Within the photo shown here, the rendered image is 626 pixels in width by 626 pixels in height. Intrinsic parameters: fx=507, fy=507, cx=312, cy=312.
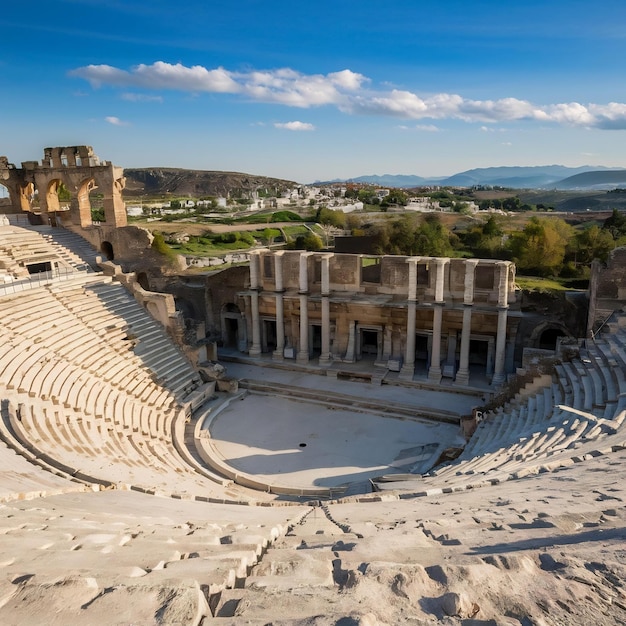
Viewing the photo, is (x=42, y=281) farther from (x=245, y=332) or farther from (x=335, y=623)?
(x=335, y=623)

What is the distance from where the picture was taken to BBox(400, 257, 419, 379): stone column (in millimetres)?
19148

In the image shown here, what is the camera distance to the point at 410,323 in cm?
1955

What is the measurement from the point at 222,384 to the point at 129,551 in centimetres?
1405

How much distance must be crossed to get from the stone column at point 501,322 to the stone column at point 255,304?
32.2 feet

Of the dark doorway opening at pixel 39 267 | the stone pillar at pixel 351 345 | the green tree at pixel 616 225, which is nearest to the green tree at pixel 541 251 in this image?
the green tree at pixel 616 225

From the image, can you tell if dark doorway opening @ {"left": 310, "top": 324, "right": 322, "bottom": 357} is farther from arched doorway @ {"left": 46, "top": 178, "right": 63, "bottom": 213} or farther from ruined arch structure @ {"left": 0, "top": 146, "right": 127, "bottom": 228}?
arched doorway @ {"left": 46, "top": 178, "right": 63, "bottom": 213}

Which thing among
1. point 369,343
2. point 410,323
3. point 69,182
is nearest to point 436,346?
point 410,323

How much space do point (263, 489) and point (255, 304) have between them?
33.6ft

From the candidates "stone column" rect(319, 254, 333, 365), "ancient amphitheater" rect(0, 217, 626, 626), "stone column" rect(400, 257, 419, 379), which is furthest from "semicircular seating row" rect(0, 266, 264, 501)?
"stone column" rect(400, 257, 419, 379)

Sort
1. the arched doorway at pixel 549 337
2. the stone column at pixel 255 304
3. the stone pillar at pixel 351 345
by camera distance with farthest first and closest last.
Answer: the stone column at pixel 255 304 → the stone pillar at pixel 351 345 → the arched doorway at pixel 549 337

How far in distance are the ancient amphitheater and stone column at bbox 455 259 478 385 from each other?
39.2 inches

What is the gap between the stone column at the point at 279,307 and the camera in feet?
69.8

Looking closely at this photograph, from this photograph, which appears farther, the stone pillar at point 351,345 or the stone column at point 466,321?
the stone pillar at point 351,345

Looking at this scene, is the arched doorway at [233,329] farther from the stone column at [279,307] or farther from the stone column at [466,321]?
the stone column at [466,321]
